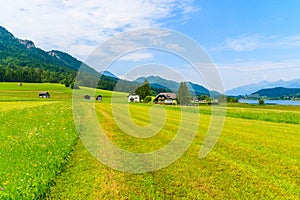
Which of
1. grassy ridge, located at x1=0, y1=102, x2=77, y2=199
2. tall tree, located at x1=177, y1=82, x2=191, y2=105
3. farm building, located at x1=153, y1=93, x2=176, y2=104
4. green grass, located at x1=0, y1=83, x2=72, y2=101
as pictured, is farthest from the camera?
farm building, located at x1=153, y1=93, x2=176, y2=104

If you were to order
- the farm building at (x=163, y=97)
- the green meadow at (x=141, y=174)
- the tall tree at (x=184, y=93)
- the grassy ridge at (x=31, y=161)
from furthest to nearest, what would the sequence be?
the farm building at (x=163, y=97) → the tall tree at (x=184, y=93) → the green meadow at (x=141, y=174) → the grassy ridge at (x=31, y=161)

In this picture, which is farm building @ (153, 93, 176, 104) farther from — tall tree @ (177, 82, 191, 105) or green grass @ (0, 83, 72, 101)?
green grass @ (0, 83, 72, 101)

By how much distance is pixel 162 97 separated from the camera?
10100 centimetres

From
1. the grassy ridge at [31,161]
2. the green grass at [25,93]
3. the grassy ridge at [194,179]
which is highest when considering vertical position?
the green grass at [25,93]

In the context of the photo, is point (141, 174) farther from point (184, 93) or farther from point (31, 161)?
point (184, 93)

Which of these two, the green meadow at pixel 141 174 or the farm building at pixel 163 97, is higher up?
the farm building at pixel 163 97

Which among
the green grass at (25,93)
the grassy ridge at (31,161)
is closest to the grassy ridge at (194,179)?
the grassy ridge at (31,161)

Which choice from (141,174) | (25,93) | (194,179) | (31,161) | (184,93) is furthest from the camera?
(25,93)

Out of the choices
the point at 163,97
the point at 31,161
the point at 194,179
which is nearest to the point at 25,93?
the point at 163,97

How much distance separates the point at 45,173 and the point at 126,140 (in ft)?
20.2

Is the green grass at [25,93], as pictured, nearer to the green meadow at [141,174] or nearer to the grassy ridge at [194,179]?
the green meadow at [141,174]

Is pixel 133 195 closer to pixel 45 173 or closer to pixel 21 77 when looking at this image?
pixel 45 173

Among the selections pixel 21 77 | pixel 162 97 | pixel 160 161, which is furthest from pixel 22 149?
pixel 21 77

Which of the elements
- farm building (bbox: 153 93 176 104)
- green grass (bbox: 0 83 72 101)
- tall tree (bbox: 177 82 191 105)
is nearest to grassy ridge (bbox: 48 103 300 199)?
tall tree (bbox: 177 82 191 105)
